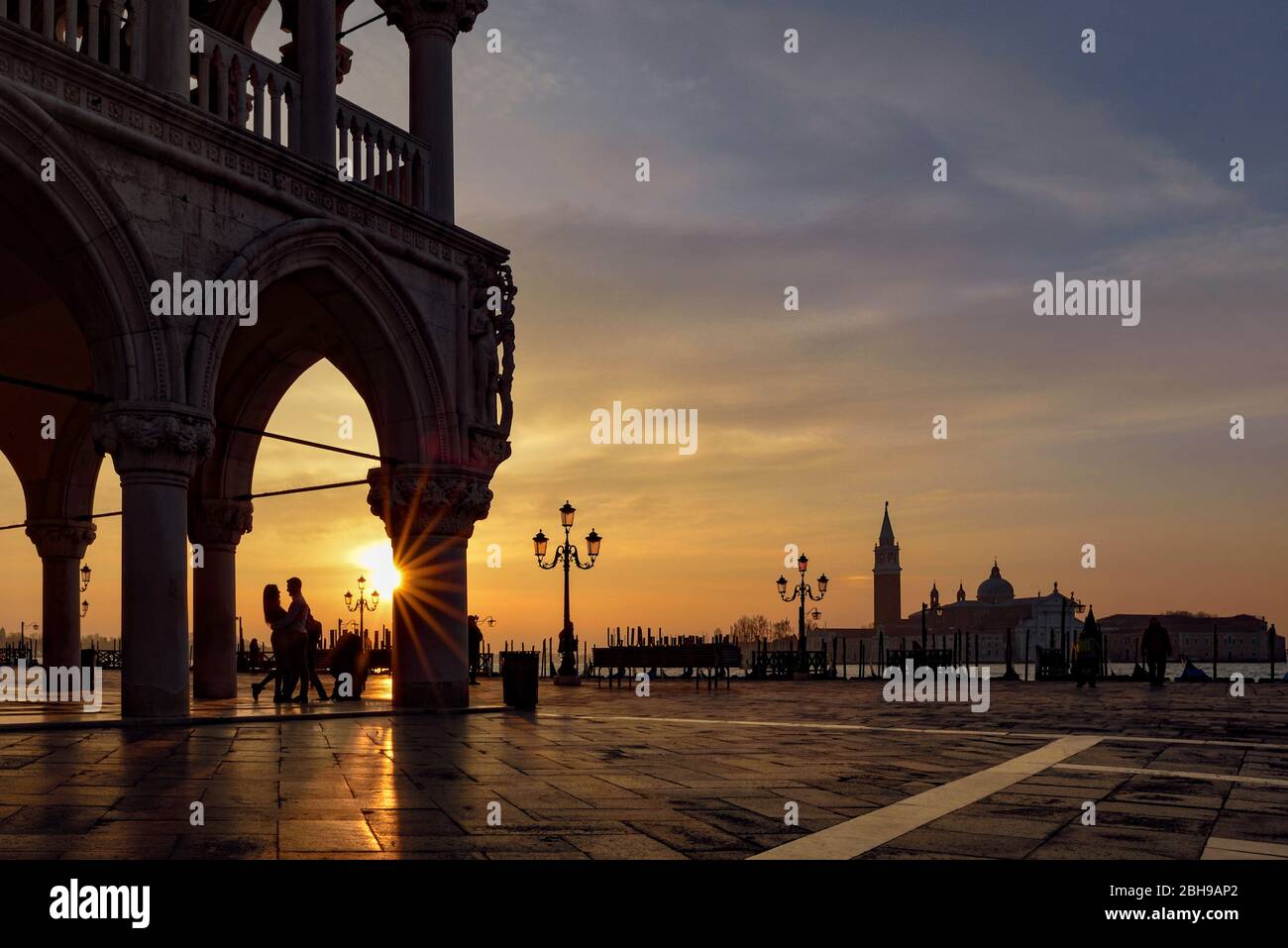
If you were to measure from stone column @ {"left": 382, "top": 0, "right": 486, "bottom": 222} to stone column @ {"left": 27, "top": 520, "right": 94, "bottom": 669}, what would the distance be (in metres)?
7.62

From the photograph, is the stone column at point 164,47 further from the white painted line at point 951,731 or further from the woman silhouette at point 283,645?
the white painted line at point 951,731

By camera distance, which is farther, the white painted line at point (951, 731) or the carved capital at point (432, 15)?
the carved capital at point (432, 15)

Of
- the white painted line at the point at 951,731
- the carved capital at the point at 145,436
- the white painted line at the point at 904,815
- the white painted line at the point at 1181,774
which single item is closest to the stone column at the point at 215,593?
the white painted line at the point at 951,731

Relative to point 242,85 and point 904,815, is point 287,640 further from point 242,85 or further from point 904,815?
point 904,815

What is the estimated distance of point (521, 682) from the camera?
16312 millimetres

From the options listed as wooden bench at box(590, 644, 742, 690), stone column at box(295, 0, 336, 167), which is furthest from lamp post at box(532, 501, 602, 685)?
stone column at box(295, 0, 336, 167)

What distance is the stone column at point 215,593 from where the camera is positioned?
17.2m

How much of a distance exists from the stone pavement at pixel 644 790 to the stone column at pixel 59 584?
761 cm

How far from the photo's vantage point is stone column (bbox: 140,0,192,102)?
490 inches

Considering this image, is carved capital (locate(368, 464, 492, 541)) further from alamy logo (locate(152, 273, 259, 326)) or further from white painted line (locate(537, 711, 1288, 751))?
alamy logo (locate(152, 273, 259, 326))
